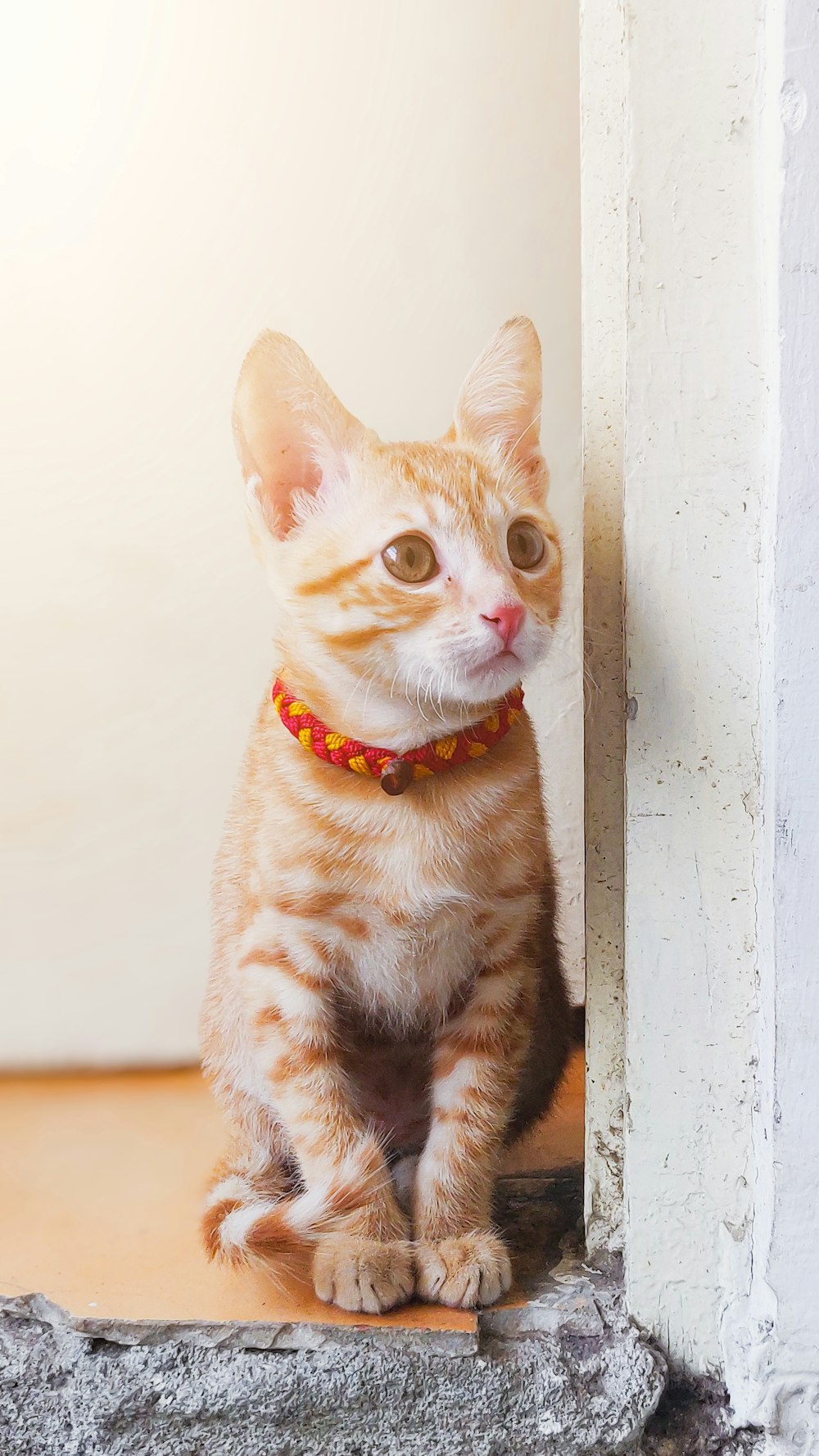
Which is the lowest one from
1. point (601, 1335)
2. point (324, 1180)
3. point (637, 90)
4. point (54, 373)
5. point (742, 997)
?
point (601, 1335)

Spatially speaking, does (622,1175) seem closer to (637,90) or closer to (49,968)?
(49,968)

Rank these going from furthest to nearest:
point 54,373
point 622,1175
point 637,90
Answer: point 54,373 → point 622,1175 → point 637,90

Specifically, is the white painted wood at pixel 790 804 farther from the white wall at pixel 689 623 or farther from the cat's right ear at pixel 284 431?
the cat's right ear at pixel 284 431

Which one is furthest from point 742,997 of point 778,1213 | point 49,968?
point 49,968

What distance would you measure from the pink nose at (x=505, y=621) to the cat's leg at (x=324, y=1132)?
0.32 meters

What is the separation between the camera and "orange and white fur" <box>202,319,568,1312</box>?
2.65 feet

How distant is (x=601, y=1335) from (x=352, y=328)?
3.06 ft

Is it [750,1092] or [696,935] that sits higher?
[696,935]

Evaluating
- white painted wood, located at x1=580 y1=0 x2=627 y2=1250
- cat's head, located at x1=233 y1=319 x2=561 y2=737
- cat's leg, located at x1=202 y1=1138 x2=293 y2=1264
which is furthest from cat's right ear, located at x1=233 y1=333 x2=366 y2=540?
cat's leg, located at x1=202 y1=1138 x2=293 y2=1264

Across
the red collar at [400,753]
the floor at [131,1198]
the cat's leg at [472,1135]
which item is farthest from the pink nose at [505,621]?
the floor at [131,1198]

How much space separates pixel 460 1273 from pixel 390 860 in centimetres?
34

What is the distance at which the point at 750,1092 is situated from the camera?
816mm

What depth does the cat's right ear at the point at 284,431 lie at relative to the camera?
0.84m

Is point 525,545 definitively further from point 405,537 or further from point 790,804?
point 790,804
